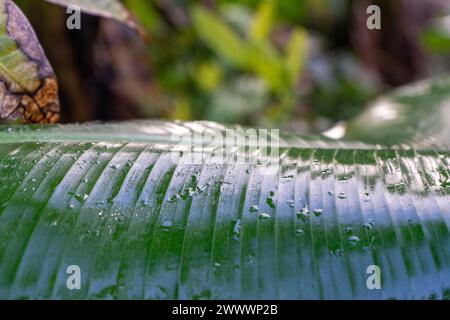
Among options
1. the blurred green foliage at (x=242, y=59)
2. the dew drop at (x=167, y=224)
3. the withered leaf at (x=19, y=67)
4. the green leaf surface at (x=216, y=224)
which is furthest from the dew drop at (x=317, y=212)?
the blurred green foliage at (x=242, y=59)

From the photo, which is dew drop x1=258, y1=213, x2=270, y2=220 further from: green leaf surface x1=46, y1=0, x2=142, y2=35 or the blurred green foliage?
the blurred green foliage

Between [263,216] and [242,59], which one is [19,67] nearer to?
[263,216]

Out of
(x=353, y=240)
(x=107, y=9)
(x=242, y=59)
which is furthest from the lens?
(x=242, y=59)

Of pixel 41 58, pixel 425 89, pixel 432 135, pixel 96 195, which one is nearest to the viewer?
pixel 96 195

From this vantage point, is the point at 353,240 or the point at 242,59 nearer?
the point at 353,240

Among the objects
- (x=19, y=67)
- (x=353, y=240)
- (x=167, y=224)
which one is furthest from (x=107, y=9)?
(x=353, y=240)
